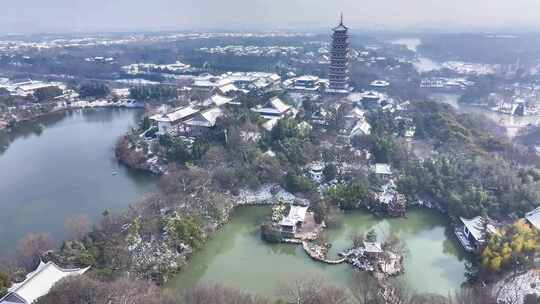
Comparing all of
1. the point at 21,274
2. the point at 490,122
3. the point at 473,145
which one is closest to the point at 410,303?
the point at 21,274

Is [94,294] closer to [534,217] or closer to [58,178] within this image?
[58,178]

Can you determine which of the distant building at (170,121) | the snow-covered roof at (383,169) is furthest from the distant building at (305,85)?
the snow-covered roof at (383,169)

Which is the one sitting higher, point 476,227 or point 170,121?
point 170,121

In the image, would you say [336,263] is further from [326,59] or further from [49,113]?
[326,59]

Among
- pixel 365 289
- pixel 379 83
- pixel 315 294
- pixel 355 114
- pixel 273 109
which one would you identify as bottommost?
pixel 365 289

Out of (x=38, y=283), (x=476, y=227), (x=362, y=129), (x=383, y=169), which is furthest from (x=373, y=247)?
(x=362, y=129)

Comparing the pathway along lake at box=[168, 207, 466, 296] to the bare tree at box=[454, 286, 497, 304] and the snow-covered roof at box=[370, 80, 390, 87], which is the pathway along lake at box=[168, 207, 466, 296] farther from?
the snow-covered roof at box=[370, 80, 390, 87]

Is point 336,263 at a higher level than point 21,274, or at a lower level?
lower

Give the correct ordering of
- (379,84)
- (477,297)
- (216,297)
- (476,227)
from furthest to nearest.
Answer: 1. (379,84)
2. (476,227)
3. (477,297)
4. (216,297)
